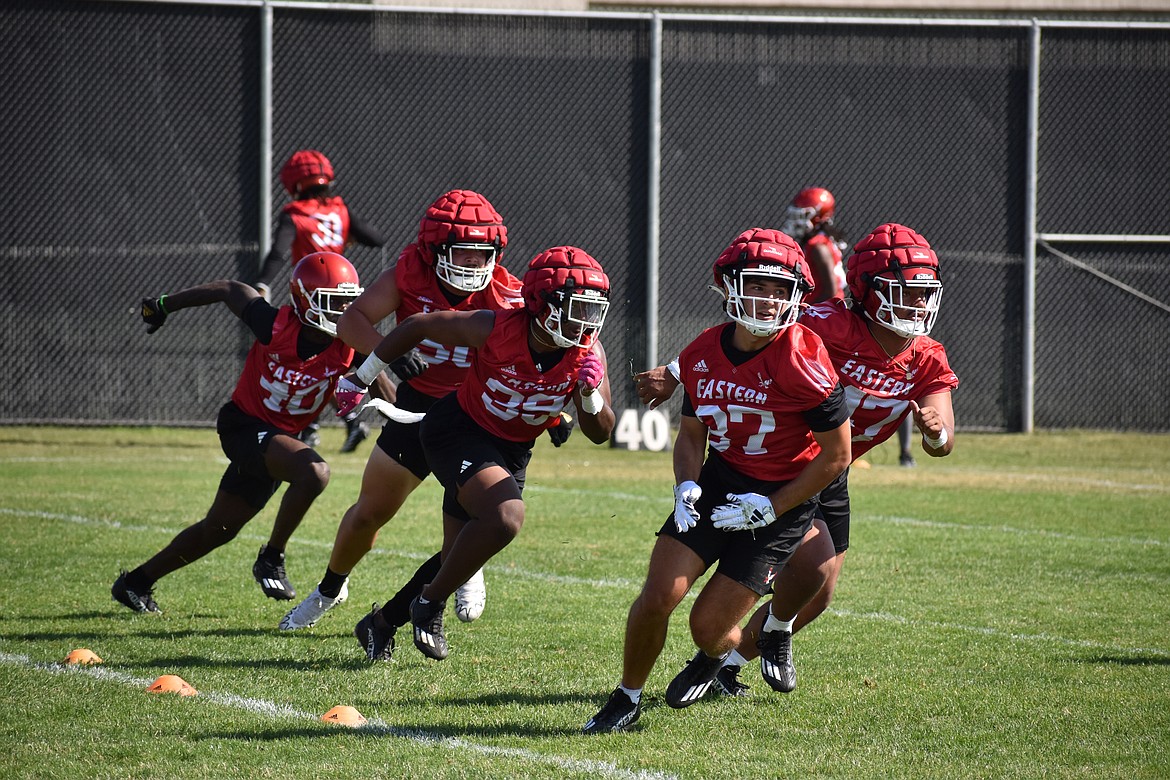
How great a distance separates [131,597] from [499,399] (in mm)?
2256

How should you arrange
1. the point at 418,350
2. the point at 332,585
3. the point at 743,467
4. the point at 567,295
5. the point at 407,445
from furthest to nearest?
1. the point at 418,350
2. the point at 332,585
3. the point at 407,445
4. the point at 567,295
5. the point at 743,467

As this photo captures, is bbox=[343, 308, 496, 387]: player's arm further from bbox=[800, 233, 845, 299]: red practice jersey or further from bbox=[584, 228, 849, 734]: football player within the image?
bbox=[800, 233, 845, 299]: red practice jersey

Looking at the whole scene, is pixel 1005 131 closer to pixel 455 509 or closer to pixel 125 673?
pixel 455 509

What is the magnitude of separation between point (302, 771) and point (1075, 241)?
1267cm

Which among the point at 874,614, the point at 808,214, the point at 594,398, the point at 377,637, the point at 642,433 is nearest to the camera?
the point at 594,398

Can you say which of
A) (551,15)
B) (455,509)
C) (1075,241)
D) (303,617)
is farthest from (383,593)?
(1075,241)

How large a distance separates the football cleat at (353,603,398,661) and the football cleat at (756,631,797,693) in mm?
1589

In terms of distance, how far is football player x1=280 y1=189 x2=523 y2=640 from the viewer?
6.00 metres

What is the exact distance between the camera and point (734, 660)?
535cm

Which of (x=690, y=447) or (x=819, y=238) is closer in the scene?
(x=690, y=447)

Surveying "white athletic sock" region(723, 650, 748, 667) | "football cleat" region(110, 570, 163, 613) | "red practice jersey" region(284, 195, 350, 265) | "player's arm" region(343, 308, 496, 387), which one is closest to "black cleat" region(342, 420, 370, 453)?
"red practice jersey" region(284, 195, 350, 265)

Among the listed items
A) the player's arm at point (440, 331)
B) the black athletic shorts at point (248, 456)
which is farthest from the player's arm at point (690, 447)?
the black athletic shorts at point (248, 456)

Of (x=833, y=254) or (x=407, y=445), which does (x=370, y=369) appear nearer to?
(x=407, y=445)

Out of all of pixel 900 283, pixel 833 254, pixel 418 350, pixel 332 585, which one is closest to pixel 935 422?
pixel 900 283
